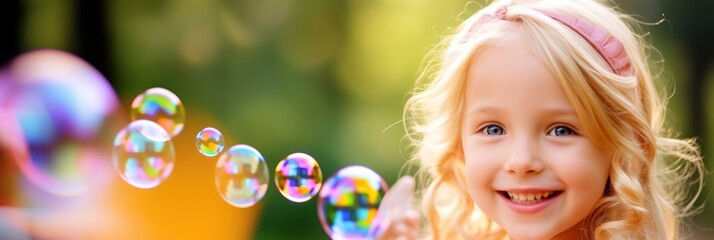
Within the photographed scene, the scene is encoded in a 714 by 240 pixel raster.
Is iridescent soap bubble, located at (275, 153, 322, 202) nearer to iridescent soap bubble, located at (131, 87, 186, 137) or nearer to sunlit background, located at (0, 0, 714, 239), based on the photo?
iridescent soap bubble, located at (131, 87, 186, 137)

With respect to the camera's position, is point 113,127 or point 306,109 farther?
point 306,109

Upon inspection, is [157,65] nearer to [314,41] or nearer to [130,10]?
[130,10]

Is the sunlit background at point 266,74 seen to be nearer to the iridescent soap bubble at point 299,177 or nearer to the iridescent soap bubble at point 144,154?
the iridescent soap bubble at point 144,154

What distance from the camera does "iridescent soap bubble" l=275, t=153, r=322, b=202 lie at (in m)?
2.84

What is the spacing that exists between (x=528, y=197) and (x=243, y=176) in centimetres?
109

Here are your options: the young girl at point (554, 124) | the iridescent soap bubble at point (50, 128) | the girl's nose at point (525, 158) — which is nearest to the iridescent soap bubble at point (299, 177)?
the young girl at point (554, 124)

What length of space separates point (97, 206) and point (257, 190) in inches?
141

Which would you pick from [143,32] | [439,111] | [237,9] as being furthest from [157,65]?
[439,111]

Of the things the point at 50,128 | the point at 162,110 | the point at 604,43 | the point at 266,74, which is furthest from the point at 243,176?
the point at 266,74

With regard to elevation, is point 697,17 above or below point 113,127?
below

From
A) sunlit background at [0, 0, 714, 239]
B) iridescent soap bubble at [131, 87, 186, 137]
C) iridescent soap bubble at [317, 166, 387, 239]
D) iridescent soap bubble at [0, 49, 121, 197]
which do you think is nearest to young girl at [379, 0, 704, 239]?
iridescent soap bubble at [317, 166, 387, 239]

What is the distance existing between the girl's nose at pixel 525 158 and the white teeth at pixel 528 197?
0.06 metres

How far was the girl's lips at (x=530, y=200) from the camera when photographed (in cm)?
Result: 209

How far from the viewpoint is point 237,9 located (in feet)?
23.4
